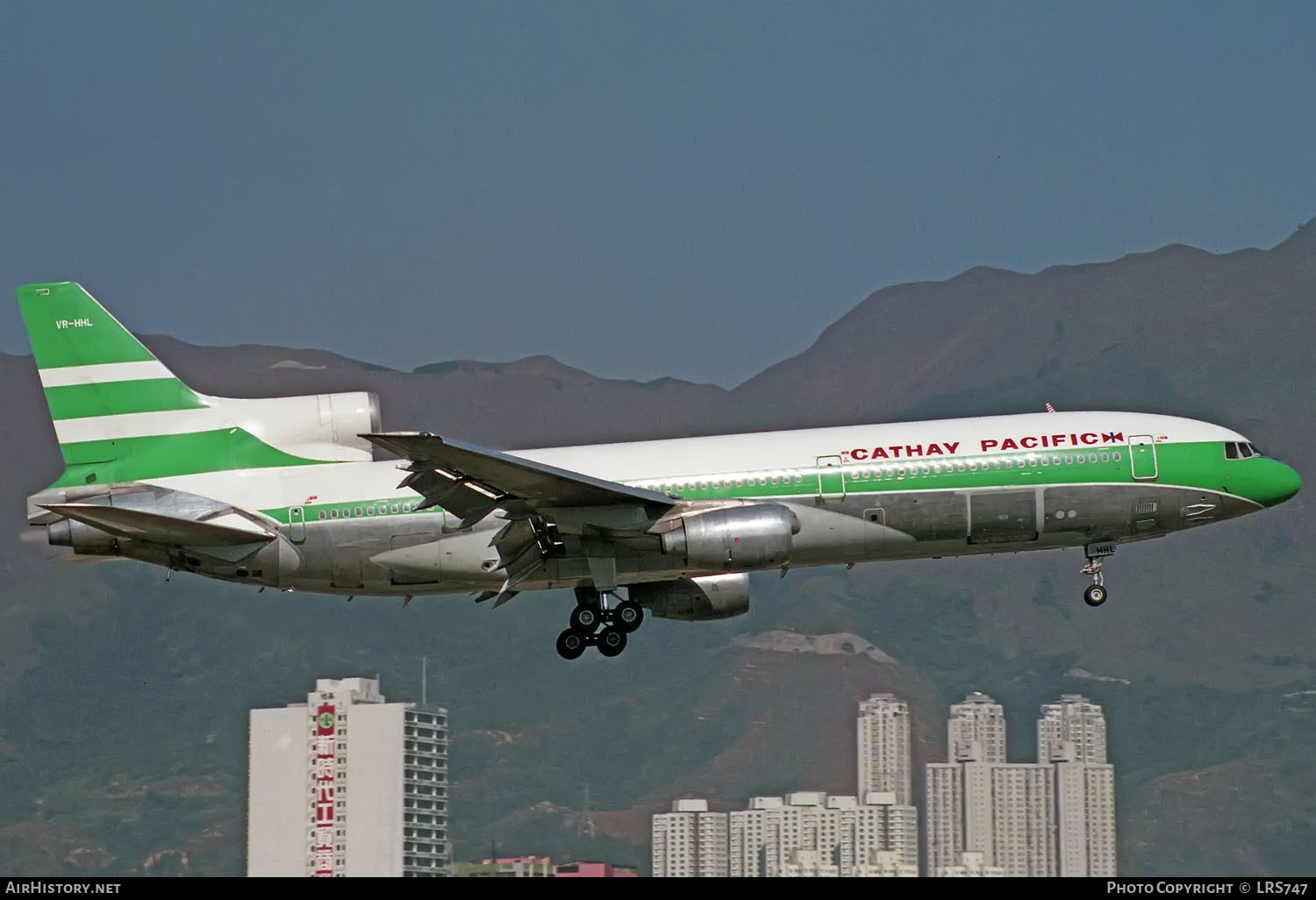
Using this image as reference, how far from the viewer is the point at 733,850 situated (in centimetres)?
15650

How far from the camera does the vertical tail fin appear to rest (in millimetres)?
43906

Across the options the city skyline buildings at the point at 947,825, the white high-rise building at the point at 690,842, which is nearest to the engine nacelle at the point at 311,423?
the city skyline buildings at the point at 947,825

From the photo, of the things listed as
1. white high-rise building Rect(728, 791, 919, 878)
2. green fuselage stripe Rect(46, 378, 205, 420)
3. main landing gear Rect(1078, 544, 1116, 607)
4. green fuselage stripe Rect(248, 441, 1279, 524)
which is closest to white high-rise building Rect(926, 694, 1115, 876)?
white high-rise building Rect(728, 791, 919, 878)

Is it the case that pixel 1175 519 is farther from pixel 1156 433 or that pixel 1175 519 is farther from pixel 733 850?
pixel 733 850

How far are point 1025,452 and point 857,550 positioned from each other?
4.45 meters

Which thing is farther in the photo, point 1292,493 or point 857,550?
point 1292,493

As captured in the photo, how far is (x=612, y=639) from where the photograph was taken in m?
44.8

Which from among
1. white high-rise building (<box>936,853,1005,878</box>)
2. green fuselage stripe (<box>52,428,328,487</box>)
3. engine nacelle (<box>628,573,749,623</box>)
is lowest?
white high-rise building (<box>936,853,1005,878</box>)

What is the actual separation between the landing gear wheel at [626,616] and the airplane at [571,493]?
0.41 meters

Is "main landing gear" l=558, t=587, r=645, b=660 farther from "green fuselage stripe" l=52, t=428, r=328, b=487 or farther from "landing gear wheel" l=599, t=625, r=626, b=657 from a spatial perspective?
"green fuselage stripe" l=52, t=428, r=328, b=487

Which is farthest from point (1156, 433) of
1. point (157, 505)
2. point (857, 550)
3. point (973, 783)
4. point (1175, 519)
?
point (973, 783)

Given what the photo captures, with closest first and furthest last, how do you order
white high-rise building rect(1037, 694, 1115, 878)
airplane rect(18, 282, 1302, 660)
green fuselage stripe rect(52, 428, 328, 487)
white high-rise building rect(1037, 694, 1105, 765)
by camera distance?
airplane rect(18, 282, 1302, 660) < green fuselage stripe rect(52, 428, 328, 487) < white high-rise building rect(1037, 694, 1115, 878) < white high-rise building rect(1037, 694, 1105, 765)

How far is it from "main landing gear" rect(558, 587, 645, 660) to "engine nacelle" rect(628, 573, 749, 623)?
3.30ft
